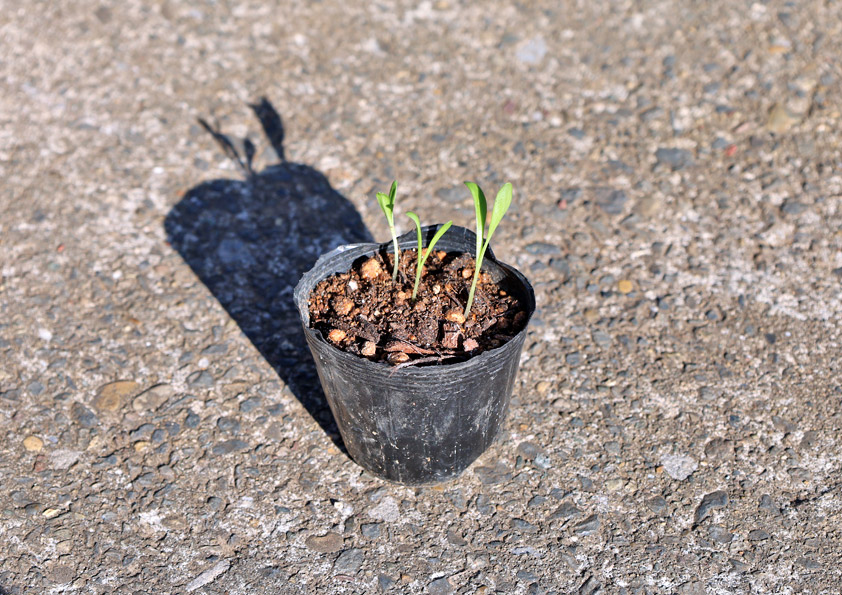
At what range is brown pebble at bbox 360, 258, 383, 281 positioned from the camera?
81.1 inches

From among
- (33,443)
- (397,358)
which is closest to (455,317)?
(397,358)

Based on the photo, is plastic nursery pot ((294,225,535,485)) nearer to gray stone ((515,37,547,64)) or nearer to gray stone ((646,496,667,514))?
gray stone ((646,496,667,514))

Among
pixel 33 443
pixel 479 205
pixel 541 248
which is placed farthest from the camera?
pixel 541 248

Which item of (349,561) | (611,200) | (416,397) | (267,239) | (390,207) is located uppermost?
(390,207)

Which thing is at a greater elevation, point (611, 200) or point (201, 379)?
point (611, 200)

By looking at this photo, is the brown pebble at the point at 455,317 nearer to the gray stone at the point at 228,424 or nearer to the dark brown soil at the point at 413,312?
the dark brown soil at the point at 413,312

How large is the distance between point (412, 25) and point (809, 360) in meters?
2.23

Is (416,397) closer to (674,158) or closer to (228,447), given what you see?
(228,447)

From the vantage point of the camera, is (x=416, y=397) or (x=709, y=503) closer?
(x=416, y=397)

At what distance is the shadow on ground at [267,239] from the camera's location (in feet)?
8.11

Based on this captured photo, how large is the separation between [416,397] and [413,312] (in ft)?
0.82

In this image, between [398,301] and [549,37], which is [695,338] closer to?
[398,301]

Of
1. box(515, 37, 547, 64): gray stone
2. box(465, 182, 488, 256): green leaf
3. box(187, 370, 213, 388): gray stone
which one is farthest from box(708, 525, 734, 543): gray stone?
box(515, 37, 547, 64): gray stone

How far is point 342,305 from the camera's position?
6.55 ft
